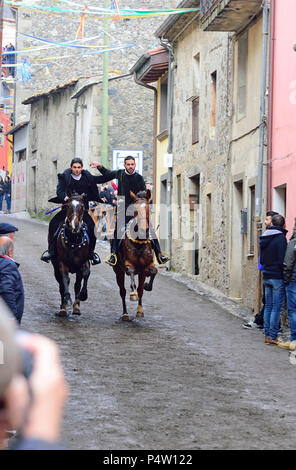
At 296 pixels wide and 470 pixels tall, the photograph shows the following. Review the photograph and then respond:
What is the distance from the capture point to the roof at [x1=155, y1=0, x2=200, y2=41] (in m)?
23.8

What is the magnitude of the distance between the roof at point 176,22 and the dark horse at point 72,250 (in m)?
10.5

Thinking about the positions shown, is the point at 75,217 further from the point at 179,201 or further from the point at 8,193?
the point at 8,193

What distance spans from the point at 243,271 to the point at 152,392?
34.5ft

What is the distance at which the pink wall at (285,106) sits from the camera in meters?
16.4

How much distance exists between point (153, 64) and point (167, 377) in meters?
19.0

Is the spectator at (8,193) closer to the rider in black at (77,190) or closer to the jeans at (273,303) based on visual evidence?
the rider in black at (77,190)

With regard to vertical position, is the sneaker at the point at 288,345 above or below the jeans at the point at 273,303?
below

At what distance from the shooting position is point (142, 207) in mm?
14195

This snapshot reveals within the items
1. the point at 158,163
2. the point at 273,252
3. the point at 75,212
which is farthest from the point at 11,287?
the point at 158,163

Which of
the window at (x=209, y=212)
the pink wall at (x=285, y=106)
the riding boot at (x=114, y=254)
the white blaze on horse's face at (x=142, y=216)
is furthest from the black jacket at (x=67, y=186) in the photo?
the window at (x=209, y=212)

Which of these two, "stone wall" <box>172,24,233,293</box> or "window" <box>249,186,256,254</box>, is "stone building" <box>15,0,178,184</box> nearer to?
"stone wall" <box>172,24,233,293</box>

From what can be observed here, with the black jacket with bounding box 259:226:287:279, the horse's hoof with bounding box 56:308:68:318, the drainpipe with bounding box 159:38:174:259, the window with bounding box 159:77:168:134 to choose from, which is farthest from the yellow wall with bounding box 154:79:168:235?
the black jacket with bounding box 259:226:287:279

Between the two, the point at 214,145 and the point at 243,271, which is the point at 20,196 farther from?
the point at 243,271
